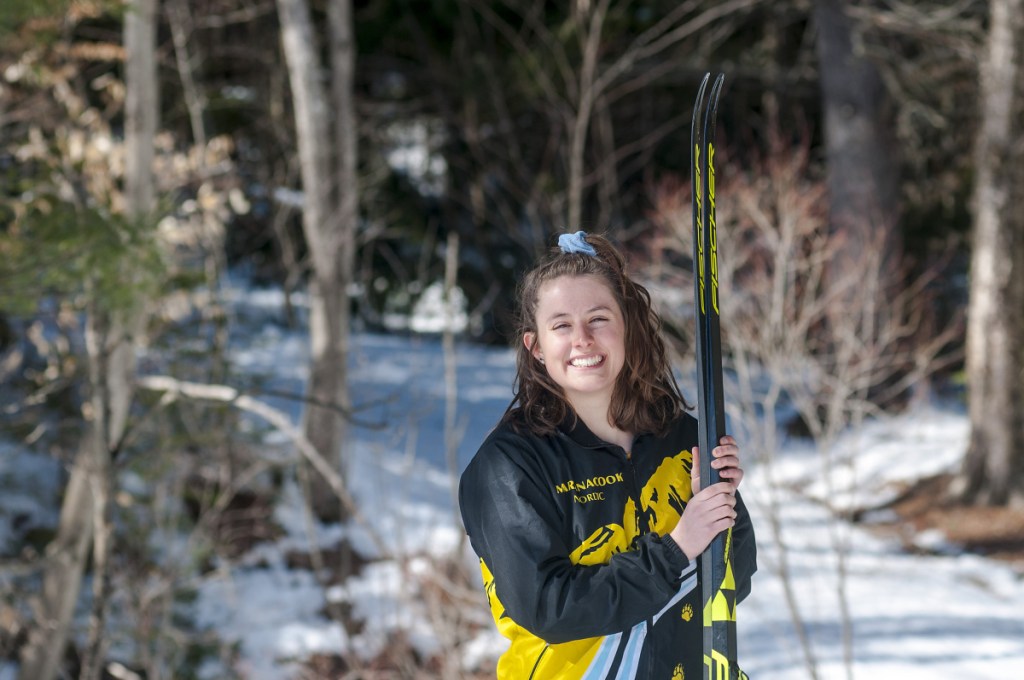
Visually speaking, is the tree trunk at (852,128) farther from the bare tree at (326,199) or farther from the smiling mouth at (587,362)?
the smiling mouth at (587,362)

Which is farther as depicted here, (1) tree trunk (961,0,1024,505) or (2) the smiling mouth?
(1) tree trunk (961,0,1024,505)

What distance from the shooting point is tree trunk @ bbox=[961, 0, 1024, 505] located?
8.88 metres

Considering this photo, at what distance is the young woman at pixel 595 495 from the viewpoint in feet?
4.92

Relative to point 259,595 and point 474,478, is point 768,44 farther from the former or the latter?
point 474,478

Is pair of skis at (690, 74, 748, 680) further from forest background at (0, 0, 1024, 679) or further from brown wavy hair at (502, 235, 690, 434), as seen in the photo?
forest background at (0, 0, 1024, 679)

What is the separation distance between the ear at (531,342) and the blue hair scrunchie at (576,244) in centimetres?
14

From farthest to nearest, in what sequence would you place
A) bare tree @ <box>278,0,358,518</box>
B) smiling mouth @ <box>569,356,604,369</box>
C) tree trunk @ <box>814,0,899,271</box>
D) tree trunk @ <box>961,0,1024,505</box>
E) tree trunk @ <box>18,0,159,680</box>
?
1. tree trunk @ <box>814,0,899,271</box>
2. bare tree @ <box>278,0,358,518</box>
3. tree trunk @ <box>961,0,1024,505</box>
4. tree trunk @ <box>18,0,159,680</box>
5. smiling mouth @ <box>569,356,604,369</box>

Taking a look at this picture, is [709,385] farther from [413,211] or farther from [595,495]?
[413,211]

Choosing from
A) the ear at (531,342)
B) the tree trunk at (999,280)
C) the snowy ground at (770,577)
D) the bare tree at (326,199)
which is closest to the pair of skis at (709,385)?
the ear at (531,342)

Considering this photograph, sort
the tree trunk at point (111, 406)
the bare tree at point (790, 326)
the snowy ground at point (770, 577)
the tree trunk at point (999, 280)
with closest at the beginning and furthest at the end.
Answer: the bare tree at point (790, 326), the tree trunk at point (111, 406), the snowy ground at point (770, 577), the tree trunk at point (999, 280)

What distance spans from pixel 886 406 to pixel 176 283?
25.7ft

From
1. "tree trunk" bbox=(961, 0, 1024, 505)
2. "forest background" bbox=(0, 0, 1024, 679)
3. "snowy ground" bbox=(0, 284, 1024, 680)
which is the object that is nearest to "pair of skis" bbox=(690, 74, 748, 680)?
"forest background" bbox=(0, 0, 1024, 679)

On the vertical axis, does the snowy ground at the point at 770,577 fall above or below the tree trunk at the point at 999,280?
below

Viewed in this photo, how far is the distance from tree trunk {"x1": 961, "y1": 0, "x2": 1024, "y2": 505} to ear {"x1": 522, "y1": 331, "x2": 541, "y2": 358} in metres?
8.39
